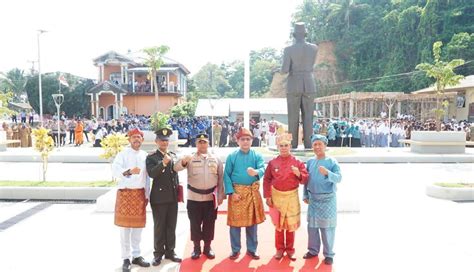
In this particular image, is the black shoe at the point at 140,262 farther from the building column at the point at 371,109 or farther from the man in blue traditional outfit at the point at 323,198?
the building column at the point at 371,109

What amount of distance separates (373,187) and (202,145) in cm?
629

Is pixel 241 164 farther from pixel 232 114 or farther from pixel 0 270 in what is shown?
pixel 232 114

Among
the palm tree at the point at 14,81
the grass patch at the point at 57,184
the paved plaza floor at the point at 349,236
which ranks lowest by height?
the paved plaza floor at the point at 349,236

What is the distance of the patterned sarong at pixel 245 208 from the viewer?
4.68 meters

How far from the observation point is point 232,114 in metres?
34.2

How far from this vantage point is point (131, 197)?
469cm

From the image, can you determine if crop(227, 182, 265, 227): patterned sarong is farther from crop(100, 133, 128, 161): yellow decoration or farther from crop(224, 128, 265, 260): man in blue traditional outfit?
crop(100, 133, 128, 161): yellow decoration

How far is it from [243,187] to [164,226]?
1.04 m

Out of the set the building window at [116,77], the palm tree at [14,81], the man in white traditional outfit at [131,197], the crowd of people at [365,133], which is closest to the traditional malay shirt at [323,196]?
the man in white traditional outfit at [131,197]

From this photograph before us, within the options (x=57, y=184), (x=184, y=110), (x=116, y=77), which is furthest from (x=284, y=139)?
(x=116, y=77)

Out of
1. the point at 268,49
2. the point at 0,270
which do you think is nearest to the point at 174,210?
the point at 0,270

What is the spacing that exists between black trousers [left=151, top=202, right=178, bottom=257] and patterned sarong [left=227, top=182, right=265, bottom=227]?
27.2 inches

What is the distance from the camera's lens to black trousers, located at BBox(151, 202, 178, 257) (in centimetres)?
478

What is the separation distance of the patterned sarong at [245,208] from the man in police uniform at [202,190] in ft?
0.72
